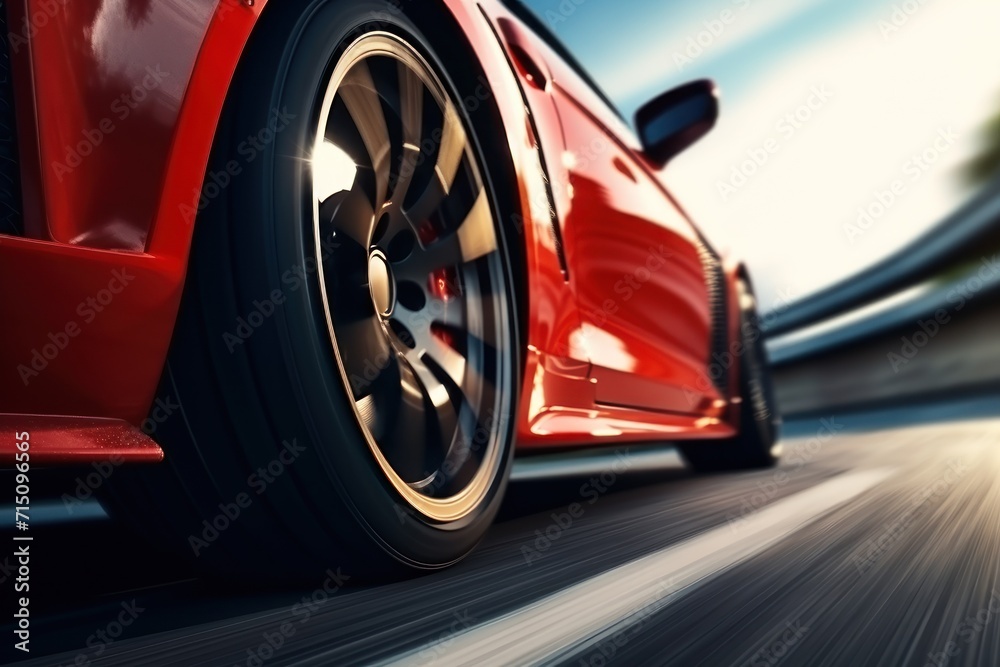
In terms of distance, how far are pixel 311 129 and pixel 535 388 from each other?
0.98 metres

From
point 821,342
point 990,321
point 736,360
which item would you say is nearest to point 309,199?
point 736,360

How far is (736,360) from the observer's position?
4863 millimetres

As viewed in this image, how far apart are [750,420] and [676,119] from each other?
152 centimetres

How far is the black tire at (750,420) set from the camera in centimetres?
495

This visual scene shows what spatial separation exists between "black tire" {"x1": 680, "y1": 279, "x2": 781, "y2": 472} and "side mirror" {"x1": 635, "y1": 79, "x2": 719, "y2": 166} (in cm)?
110

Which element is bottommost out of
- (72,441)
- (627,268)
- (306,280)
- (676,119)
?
(72,441)

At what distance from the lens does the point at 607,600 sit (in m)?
1.86

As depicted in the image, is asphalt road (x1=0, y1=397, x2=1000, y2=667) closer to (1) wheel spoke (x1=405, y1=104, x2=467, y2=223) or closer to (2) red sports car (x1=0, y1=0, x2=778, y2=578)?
(2) red sports car (x1=0, y1=0, x2=778, y2=578)

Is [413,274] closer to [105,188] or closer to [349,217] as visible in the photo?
[349,217]

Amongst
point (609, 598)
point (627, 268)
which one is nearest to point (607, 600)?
point (609, 598)

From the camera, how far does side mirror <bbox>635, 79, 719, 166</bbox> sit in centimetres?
421

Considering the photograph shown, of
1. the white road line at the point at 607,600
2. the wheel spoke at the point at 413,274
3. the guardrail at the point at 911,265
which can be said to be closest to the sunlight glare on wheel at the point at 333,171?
the wheel spoke at the point at 413,274

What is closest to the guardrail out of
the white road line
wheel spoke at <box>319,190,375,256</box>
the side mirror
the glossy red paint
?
the side mirror

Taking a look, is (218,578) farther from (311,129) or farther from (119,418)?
(311,129)
